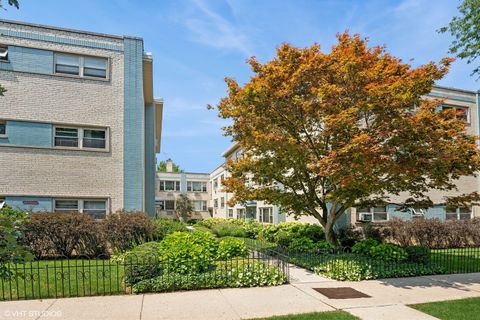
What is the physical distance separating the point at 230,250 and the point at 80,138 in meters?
8.82

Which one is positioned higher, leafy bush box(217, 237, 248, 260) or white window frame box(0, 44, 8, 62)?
white window frame box(0, 44, 8, 62)

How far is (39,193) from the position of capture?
564 inches

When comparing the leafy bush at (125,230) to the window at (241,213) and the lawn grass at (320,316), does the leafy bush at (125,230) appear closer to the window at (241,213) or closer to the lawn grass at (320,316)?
the lawn grass at (320,316)

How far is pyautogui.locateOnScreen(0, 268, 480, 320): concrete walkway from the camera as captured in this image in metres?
6.43

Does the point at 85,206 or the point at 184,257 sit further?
the point at 85,206

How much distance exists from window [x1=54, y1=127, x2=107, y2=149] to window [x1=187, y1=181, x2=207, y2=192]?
34071 mm

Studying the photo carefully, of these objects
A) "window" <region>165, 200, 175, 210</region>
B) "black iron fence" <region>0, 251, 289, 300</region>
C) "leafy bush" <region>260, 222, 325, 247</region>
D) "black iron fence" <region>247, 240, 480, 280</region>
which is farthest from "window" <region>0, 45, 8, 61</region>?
"window" <region>165, 200, 175, 210</region>

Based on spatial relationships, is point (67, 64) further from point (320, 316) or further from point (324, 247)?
point (320, 316)

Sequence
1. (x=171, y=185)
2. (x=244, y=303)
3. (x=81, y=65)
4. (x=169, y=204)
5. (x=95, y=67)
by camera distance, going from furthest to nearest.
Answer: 1. (x=171, y=185)
2. (x=169, y=204)
3. (x=95, y=67)
4. (x=81, y=65)
5. (x=244, y=303)

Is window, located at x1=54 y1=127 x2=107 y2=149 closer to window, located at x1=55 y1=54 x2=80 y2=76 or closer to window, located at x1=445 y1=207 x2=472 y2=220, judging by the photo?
window, located at x1=55 y1=54 x2=80 y2=76

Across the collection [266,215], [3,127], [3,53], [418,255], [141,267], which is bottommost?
[266,215]

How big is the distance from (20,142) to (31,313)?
1010cm

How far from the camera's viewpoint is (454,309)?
6.81m

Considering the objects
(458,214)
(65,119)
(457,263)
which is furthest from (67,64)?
(458,214)
